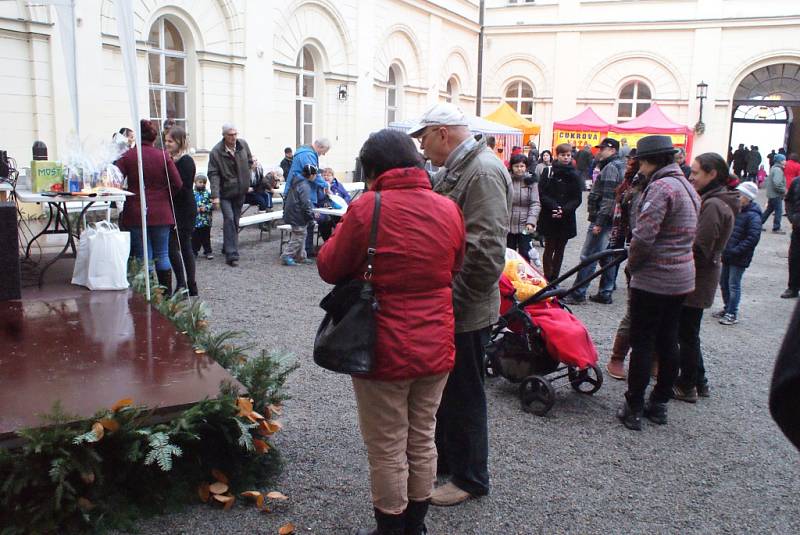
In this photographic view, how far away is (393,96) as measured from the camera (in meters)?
21.8

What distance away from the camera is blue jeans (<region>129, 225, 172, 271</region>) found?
6.30m

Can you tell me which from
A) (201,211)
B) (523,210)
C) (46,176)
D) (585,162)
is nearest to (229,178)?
(201,211)

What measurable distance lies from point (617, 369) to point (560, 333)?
1.10 m

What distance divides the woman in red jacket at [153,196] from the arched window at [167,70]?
7228mm

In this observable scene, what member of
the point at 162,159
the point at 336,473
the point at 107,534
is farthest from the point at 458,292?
the point at 162,159

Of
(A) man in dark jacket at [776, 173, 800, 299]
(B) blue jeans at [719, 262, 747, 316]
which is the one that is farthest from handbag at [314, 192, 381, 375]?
(A) man in dark jacket at [776, 173, 800, 299]

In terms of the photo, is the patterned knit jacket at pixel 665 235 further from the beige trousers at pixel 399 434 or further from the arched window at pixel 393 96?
the arched window at pixel 393 96

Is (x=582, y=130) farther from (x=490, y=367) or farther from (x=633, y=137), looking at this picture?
(x=490, y=367)

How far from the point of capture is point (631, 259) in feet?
13.4

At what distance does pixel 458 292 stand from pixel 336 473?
124cm

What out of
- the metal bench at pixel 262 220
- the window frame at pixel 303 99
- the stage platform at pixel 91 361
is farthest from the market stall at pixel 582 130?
the stage platform at pixel 91 361

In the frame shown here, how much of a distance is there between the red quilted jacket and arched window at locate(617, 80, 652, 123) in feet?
83.9

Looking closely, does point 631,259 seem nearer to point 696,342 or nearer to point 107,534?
point 696,342

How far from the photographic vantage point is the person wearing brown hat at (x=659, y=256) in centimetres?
400
